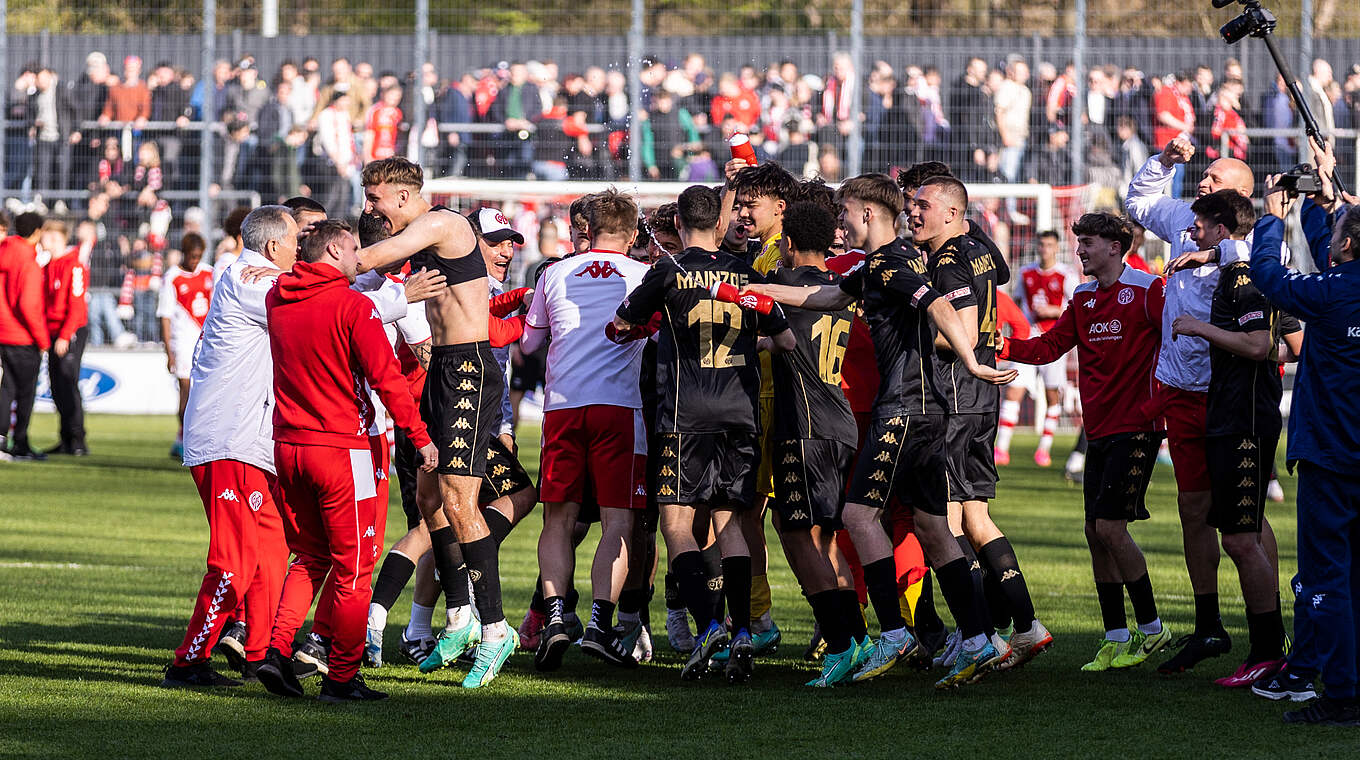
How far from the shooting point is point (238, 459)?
261 inches

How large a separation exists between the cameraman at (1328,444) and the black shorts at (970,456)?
123 centimetres

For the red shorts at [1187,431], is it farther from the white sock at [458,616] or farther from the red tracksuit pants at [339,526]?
the red tracksuit pants at [339,526]

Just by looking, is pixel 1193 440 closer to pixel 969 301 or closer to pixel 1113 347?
pixel 1113 347

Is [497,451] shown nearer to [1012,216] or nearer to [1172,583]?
[1172,583]

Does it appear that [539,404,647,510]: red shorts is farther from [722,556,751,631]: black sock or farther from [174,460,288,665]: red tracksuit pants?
[174,460,288,665]: red tracksuit pants

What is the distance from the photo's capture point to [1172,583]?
390 inches

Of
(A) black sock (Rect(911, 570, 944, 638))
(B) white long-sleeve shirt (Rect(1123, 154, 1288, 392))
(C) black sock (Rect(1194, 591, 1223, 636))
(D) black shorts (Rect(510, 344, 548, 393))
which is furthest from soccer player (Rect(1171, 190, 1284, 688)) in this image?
(D) black shorts (Rect(510, 344, 548, 393))

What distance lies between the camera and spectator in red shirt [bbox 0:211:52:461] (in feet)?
53.1

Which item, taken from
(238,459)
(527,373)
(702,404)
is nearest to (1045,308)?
(527,373)

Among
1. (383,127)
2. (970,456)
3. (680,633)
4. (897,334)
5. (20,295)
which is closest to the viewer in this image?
(897,334)

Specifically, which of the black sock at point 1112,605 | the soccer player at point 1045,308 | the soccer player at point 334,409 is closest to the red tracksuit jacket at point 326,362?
the soccer player at point 334,409

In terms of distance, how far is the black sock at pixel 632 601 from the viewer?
745 centimetres

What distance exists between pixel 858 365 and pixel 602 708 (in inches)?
89.3

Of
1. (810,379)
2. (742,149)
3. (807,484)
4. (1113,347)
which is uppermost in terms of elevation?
(742,149)
